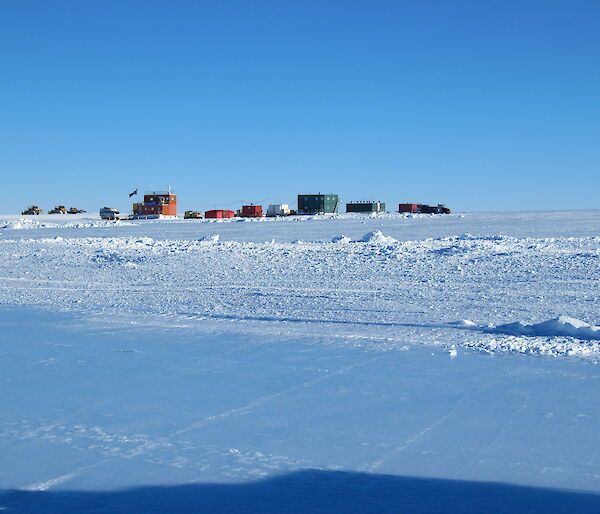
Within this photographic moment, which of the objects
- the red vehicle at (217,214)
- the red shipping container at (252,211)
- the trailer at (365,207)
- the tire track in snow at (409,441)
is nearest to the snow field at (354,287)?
the tire track in snow at (409,441)

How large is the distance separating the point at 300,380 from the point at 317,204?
74.1m

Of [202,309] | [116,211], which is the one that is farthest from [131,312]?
[116,211]

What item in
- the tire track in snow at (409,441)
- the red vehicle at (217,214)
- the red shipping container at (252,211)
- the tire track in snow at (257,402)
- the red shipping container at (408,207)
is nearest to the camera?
the tire track in snow at (409,441)

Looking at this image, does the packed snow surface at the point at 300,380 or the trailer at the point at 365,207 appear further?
the trailer at the point at 365,207

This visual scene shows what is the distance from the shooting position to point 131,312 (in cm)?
968

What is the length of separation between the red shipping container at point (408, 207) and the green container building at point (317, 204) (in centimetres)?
794

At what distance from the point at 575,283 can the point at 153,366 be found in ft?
26.0

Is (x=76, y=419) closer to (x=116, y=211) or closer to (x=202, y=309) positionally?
(x=202, y=309)

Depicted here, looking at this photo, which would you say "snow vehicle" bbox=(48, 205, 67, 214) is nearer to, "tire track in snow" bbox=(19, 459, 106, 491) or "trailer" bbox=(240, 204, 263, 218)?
"trailer" bbox=(240, 204, 263, 218)

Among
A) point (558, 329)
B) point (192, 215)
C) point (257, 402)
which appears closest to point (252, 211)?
point (192, 215)

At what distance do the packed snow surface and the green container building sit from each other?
66.7m

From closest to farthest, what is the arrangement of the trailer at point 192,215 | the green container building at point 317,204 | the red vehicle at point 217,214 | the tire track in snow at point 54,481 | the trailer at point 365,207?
the tire track in snow at point 54,481, the red vehicle at point 217,214, the trailer at point 192,215, the green container building at point 317,204, the trailer at point 365,207

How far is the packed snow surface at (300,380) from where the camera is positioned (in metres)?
4.00

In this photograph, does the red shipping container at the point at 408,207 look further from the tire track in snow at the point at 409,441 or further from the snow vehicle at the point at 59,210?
the tire track in snow at the point at 409,441
